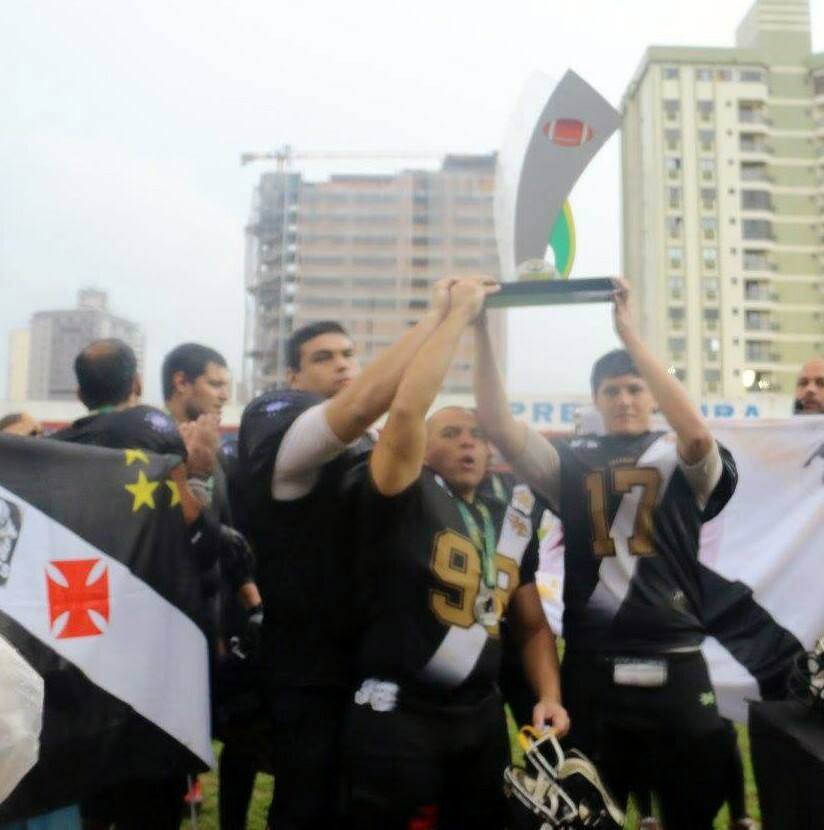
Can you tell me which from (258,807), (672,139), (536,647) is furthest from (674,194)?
(536,647)

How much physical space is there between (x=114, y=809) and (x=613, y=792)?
58.7 inches

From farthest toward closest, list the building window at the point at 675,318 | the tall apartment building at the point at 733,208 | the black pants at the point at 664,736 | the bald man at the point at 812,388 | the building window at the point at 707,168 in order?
the building window at the point at 707,168
the building window at the point at 675,318
the tall apartment building at the point at 733,208
the bald man at the point at 812,388
the black pants at the point at 664,736

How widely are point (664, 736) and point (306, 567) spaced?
1.07 m

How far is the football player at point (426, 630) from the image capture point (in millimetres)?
2121

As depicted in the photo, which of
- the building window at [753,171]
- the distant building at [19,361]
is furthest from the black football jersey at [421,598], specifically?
the building window at [753,171]

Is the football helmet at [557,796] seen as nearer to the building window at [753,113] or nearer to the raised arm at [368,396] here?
the raised arm at [368,396]

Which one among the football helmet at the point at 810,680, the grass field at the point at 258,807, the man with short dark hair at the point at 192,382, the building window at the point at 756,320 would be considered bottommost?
the grass field at the point at 258,807

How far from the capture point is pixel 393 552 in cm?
225

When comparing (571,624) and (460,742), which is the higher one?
(571,624)

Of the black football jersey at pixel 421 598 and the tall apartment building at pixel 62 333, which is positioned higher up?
the tall apartment building at pixel 62 333

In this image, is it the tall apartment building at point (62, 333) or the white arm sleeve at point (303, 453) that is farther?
the tall apartment building at point (62, 333)

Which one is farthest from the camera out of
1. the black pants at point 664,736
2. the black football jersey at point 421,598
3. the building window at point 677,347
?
the building window at point 677,347

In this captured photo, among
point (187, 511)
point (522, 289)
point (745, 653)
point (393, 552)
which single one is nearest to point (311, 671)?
point (393, 552)

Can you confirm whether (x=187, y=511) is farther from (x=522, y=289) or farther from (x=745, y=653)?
(x=745, y=653)
